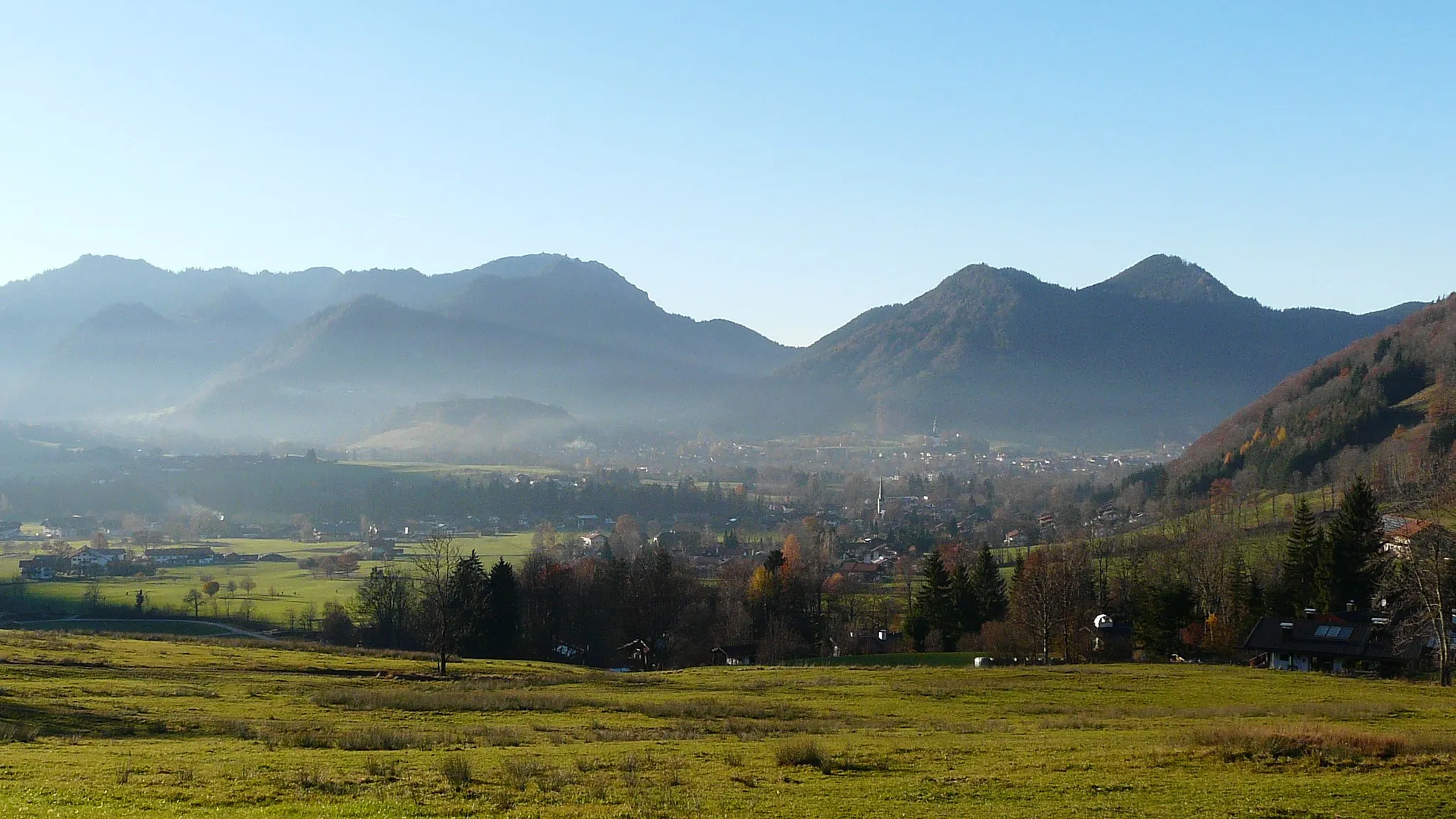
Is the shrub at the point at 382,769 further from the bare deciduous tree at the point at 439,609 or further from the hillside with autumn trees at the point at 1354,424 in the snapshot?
the hillside with autumn trees at the point at 1354,424

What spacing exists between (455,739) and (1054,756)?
13.9m

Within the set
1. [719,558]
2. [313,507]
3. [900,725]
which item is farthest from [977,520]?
[900,725]

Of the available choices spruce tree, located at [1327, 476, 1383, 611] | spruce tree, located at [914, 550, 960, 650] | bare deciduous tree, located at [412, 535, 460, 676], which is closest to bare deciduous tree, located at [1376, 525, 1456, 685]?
spruce tree, located at [1327, 476, 1383, 611]

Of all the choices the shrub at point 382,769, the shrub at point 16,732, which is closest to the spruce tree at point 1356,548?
the shrub at point 382,769

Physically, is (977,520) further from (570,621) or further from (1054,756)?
(1054,756)

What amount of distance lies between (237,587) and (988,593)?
70277 mm

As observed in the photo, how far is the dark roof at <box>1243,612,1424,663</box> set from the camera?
170 feet

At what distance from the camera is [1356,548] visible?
60375 millimetres

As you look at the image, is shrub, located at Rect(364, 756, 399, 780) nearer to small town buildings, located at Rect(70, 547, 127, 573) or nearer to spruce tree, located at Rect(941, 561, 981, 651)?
spruce tree, located at Rect(941, 561, 981, 651)

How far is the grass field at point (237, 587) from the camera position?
84.3m

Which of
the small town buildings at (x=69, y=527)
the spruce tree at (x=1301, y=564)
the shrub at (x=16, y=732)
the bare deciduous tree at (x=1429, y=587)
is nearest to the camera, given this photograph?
the shrub at (x=16, y=732)

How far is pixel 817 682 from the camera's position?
4172 cm

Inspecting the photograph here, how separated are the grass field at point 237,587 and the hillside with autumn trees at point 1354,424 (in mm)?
97126

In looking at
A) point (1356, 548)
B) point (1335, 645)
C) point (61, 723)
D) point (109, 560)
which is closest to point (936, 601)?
point (1335, 645)
